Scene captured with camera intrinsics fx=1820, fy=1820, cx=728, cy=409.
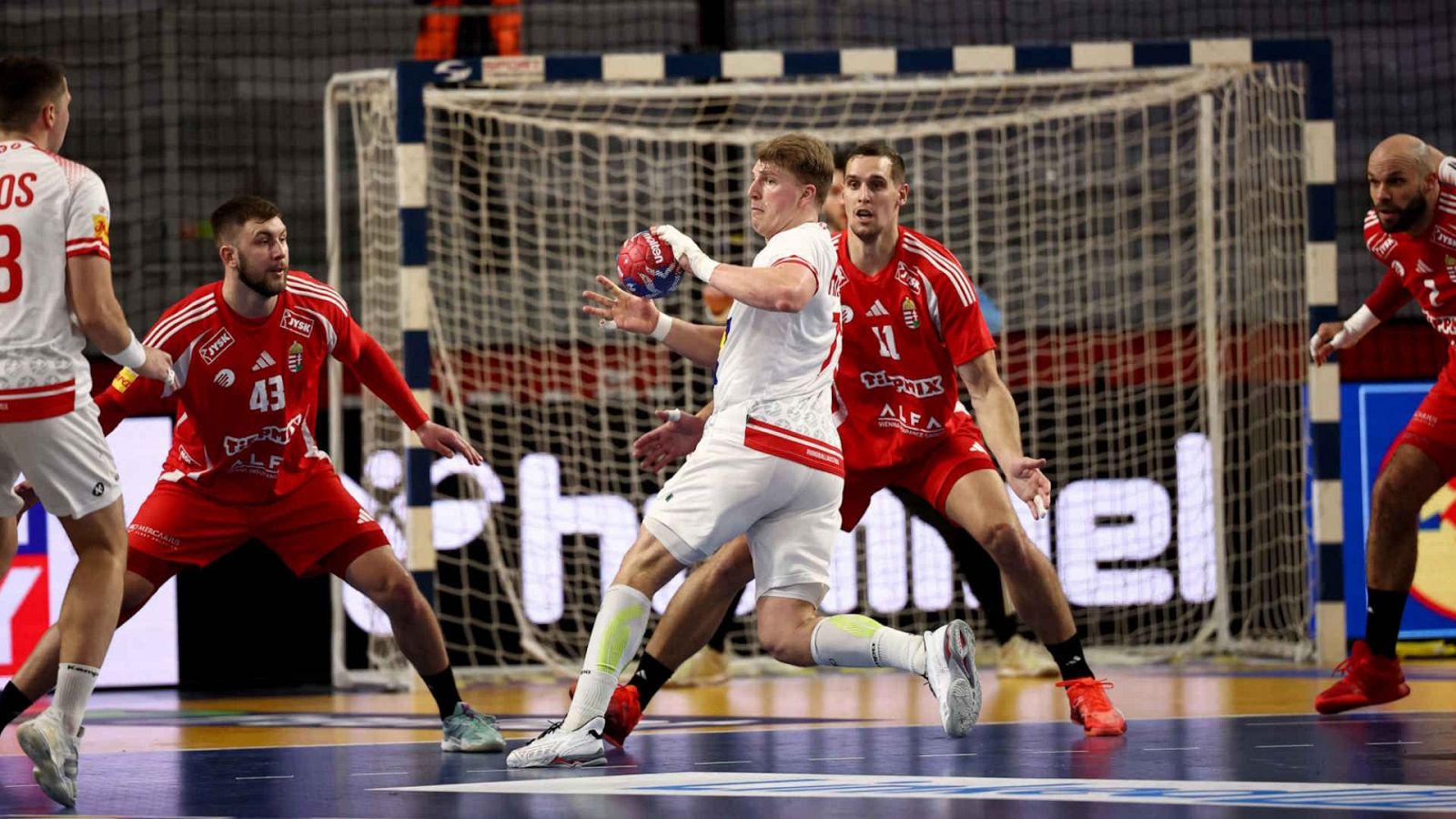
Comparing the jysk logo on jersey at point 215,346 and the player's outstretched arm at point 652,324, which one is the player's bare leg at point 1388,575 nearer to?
the player's outstretched arm at point 652,324

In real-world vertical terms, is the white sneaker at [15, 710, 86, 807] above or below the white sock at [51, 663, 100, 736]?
below

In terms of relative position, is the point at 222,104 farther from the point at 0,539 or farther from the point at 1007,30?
the point at 0,539

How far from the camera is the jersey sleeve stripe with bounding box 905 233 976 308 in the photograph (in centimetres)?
587

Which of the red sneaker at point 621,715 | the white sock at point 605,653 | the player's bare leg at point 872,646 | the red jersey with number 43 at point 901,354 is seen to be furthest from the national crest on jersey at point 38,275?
the red jersey with number 43 at point 901,354

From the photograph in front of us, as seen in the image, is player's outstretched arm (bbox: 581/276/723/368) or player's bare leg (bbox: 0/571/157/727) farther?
player's bare leg (bbox: 0/571/157/727)

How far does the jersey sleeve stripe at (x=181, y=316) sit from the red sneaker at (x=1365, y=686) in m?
3.89

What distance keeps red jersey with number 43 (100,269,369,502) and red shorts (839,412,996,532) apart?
169 centimetres

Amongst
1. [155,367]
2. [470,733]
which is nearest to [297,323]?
[155,367]

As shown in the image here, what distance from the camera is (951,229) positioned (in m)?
10.8

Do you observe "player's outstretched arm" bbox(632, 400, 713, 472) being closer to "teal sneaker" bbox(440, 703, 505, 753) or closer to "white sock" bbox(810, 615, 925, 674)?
"white sock" bbox(810, 615, 925, 674)

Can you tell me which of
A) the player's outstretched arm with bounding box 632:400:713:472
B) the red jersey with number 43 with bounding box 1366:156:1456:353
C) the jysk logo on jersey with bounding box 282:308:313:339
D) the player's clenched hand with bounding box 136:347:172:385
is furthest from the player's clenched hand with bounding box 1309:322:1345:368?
the player's clenched hand with bounding box 136:347:172:385

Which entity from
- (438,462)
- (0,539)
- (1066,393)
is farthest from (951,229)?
(0,539)

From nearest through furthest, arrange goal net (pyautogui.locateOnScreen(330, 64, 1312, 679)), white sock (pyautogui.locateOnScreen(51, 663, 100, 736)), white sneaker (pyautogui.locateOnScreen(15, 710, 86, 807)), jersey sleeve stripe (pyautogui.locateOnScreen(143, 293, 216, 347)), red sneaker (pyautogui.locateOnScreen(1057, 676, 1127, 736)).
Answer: white sneaker (pyautogui.locateOnScreen(15, 710, 86, 807)), white sock (pyautogui.locateOnScreen(51, 663, 100, 736)), jersey sleeve stripe (pyautogui.locateOnScreen(143, 293, 216, 347)), red sneaker (pyautogui.locateOnScreen(1057, 676, 1127, 736)), goal net (pyautogui.locateOnScreen(330, 64, 1312, 679))

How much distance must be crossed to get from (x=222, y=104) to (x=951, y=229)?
493 centimetres
